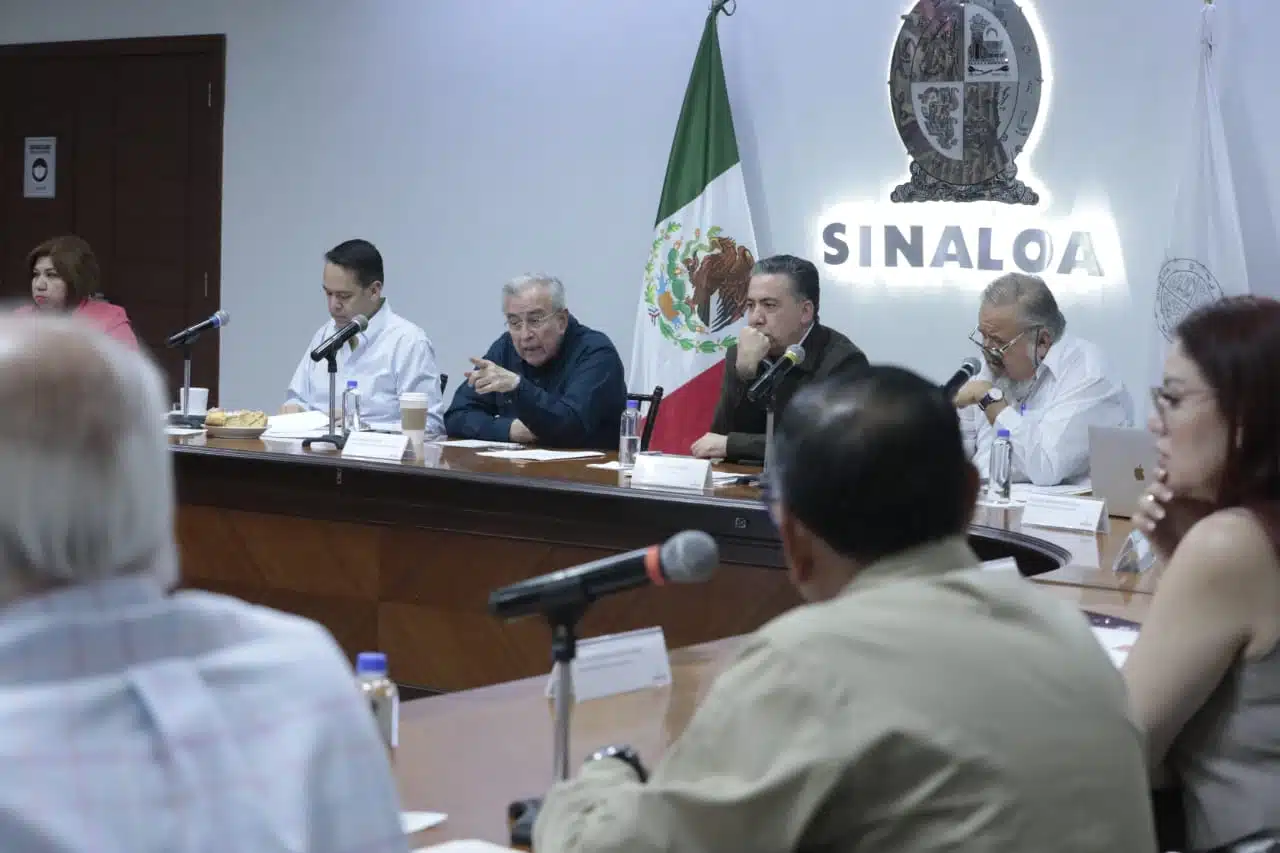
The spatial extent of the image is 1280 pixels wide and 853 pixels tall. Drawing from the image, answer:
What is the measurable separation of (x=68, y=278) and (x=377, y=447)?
85.4 inches

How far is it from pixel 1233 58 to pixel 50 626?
4.88m

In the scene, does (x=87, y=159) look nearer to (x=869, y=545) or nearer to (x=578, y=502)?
(x=578, y=502)

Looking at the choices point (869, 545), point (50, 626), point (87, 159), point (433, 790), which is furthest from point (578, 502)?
point (87, 159)

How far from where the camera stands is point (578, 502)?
3900 millimetres

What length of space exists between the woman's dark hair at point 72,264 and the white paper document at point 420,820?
474 centimetres

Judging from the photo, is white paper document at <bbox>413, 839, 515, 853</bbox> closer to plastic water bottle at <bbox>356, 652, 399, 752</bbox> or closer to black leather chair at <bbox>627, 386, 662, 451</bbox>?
plastic water bottle at <bbox>356, 652, 399, 752</bbox>

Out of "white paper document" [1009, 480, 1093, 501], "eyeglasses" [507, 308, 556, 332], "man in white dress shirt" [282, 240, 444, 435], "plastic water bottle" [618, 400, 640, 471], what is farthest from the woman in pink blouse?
"white paper document" [1009, 480, 1093, 501]

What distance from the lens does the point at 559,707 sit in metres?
1.61

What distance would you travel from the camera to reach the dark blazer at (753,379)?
454cm

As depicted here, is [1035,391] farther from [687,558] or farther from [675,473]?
[687,558]

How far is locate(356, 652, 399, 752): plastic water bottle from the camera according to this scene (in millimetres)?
1787

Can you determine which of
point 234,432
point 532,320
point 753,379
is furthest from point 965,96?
point 234,432

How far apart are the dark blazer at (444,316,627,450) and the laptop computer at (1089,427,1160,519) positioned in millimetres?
1732

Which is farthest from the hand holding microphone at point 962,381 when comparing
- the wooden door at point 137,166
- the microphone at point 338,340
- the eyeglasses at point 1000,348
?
the wooden door at point 137,166
